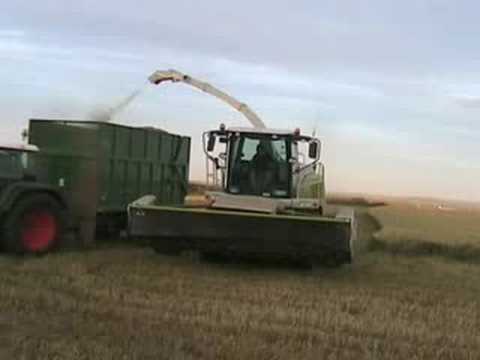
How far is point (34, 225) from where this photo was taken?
12.5 metres

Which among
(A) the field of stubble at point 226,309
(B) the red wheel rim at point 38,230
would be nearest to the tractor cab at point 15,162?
(B) the red wheel rim at point 38,230

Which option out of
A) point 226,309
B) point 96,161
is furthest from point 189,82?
point 226,309

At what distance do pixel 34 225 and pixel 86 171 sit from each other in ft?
5.27

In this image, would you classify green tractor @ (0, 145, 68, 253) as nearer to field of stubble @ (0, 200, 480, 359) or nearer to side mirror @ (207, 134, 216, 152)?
field of stubble @ (0, 200, 480, 359)

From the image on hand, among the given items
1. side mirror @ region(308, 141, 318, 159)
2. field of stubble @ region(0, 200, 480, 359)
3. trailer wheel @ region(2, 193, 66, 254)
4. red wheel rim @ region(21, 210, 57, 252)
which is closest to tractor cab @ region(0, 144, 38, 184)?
trailer wheel @ region(2, 193, 66, 254)

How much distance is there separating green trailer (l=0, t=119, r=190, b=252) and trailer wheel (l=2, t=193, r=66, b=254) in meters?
0.02

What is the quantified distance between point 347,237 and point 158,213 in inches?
107

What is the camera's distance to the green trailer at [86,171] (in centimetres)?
1307

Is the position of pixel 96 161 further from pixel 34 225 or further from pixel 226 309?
pixel 226 309

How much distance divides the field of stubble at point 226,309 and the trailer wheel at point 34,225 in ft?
1.17

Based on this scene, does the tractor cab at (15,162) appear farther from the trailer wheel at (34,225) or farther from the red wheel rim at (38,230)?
the red wheel rim at (38,230)

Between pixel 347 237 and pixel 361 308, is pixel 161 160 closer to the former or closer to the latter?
pixel 347 237

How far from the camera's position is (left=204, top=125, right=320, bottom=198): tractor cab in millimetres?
13125

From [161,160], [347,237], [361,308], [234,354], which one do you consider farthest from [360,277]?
[234,354]
